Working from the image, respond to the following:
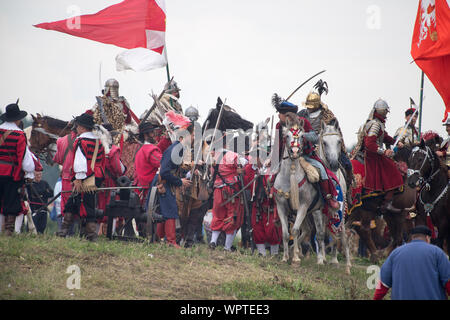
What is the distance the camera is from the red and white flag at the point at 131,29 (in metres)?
12.8

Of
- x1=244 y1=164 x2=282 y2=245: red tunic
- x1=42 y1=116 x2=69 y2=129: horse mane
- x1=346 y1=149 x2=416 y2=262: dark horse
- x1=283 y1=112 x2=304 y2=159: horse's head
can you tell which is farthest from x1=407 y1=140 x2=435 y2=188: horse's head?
x1=42 y1=116 x2=69 y2=129: horse mane

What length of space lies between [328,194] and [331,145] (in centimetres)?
118

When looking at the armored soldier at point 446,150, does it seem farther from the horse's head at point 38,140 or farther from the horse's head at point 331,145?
the horse's head at point 38,140

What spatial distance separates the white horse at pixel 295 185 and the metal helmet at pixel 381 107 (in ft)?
9.61

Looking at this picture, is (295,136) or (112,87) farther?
(112,87)

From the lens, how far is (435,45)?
12922mm

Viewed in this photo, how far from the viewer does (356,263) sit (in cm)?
1399

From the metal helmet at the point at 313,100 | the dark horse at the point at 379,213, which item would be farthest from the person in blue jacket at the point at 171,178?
the dark horse at the point at 379,213

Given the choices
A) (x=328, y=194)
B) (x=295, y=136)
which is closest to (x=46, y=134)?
(x=295, y=136)

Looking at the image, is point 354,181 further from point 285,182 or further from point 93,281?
point 93,281

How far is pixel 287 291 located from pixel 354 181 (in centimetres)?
495

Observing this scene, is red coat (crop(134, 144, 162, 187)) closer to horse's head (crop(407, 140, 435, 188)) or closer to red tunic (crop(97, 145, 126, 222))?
red tunic (crop(97, 145, 126, 222))

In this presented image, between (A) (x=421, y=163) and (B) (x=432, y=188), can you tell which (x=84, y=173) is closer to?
(A) (x=421, y=163)
